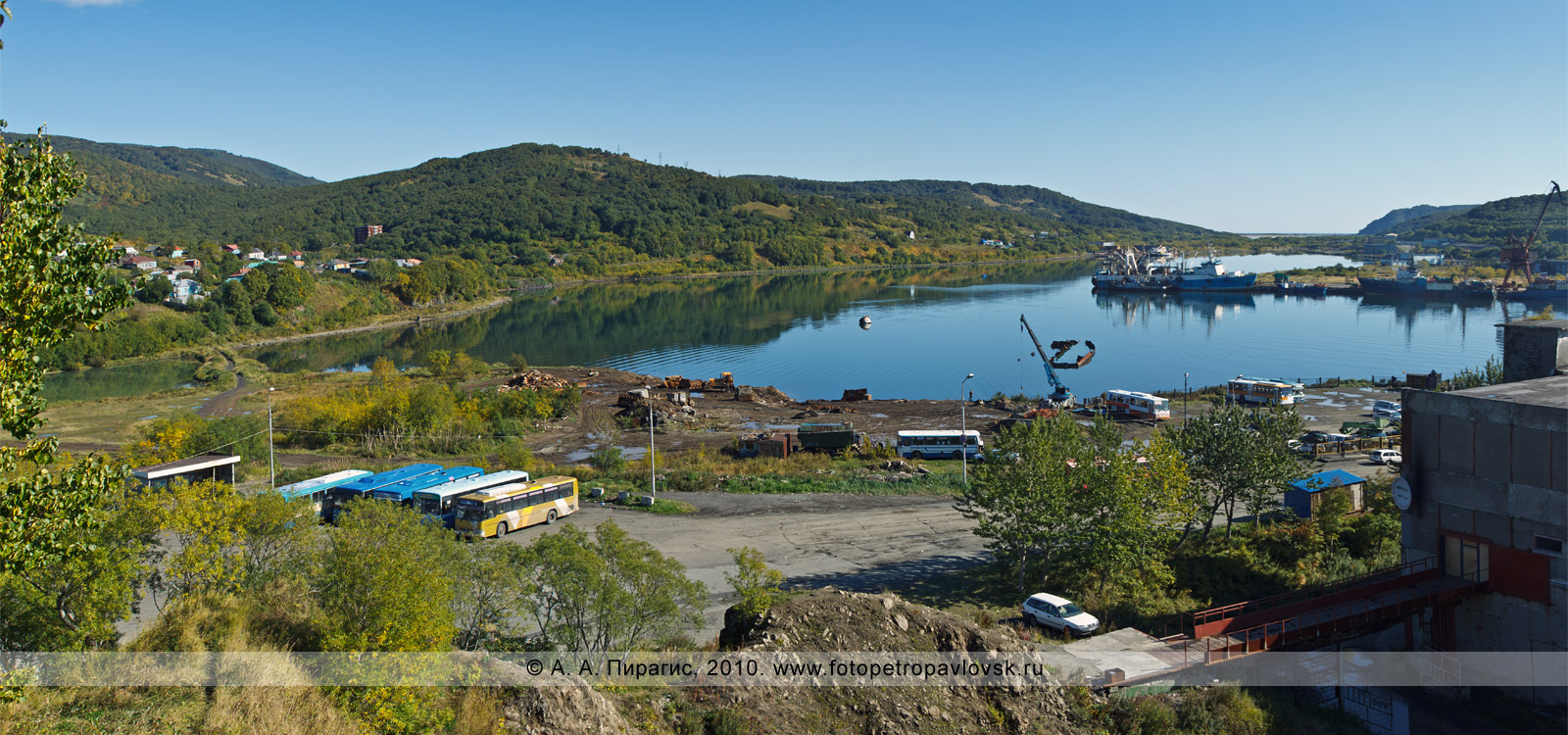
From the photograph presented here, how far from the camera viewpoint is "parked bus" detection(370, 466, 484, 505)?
1026 inches

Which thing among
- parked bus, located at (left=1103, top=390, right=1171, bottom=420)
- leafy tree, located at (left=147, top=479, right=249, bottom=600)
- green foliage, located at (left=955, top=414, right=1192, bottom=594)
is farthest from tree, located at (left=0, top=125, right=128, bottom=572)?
parked bus, located at (left=1103, top=390, right=1171, bottom=420)

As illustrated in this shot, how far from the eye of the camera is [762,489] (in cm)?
3128

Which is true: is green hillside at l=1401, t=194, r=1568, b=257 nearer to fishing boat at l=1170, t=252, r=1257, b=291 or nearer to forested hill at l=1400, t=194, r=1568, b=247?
forested hill at l=1400, t=194, r=1568, b=247

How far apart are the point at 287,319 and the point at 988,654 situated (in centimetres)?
9939

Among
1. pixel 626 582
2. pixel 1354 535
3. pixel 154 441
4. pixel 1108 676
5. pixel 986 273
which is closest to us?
pixel 626 582

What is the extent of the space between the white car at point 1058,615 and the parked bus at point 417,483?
57.9ft

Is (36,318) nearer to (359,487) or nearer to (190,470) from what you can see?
(359,487)

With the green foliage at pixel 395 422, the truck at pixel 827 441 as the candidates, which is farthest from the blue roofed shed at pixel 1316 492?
the green foliage at pixel 395 422

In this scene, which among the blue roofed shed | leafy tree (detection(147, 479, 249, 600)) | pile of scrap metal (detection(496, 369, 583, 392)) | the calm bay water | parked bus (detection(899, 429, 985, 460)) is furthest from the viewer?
the calm bay water

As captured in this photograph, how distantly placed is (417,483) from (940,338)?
72030 millimetres

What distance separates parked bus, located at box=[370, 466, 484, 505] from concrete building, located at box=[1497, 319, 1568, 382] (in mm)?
29916

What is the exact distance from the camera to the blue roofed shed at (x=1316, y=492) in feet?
86.7

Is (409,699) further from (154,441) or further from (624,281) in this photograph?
(624,281)

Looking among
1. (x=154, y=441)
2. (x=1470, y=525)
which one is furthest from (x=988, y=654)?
(x=154, y=441)
